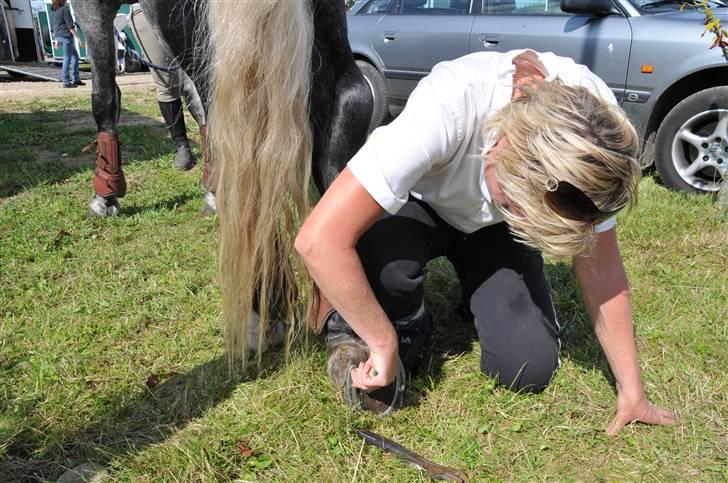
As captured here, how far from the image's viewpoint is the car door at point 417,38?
16.1 feet

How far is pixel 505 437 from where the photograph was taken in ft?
5.84

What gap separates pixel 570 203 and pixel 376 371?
0.69 meters

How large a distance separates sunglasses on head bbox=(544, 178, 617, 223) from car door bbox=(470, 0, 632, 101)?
10.2 feet

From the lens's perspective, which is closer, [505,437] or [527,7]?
[505,437]

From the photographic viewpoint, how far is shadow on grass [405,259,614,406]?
208cm

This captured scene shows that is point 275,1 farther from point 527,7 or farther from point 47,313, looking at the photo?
point 527,7

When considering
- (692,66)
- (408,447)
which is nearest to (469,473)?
(408,447)

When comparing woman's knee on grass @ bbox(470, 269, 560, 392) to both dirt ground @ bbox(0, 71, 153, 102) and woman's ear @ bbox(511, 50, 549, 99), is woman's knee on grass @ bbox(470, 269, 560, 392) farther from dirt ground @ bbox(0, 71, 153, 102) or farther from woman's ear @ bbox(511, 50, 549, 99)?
dirt ground @ bbox(0, 71, 153, 102)

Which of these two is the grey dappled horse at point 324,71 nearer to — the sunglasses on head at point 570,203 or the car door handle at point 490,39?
the sunglasses on head at point 570,203

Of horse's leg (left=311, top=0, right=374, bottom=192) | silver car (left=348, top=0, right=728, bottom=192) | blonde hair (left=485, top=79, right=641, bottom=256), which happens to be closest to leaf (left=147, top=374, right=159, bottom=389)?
horse's leg (left=311, top=0, right=374, bottom=192)

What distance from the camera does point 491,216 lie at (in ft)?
5.89

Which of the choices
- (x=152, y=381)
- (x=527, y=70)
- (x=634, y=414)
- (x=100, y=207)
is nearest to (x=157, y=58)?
(x=100, y=207)

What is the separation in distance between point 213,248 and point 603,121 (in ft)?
6.80

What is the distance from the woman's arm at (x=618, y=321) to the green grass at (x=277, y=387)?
0.19 ft
